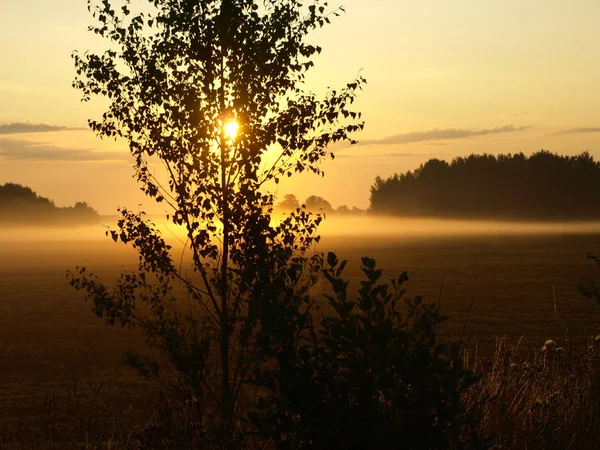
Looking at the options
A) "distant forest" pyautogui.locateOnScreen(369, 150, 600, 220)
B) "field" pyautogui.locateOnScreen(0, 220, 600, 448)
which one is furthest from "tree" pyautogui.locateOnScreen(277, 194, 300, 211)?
"distant forest" pyautogui.locateOnScreen(369, 150, 600, 220)

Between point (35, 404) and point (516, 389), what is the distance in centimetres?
969

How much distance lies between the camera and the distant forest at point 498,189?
446 ft

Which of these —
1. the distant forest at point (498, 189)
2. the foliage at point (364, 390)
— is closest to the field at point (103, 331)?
the foliage at point (364, 390)

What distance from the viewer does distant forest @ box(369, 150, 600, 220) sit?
5354 inches

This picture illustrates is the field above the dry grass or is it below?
below

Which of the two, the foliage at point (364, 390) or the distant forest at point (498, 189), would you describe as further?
the distant forest at point (498, 189)

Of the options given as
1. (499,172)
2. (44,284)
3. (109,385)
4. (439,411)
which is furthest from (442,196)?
(439,411)

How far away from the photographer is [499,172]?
147 meters

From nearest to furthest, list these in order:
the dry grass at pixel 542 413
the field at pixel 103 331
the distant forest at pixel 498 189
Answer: the dry grass at pixel 542 413 < the field at pixel 103 331 < the distant forest at pixel 498 189

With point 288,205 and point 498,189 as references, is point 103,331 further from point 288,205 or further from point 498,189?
point 498,189

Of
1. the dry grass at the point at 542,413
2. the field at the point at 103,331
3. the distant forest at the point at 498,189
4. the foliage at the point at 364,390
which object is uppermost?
the distant forest at the point at 498,189

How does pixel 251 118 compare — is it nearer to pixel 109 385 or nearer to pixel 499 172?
pixel 109 385

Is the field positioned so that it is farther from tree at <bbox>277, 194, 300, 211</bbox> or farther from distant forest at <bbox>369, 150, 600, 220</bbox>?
distant forest at <bbox>369, 150, 600, 220</bbox>

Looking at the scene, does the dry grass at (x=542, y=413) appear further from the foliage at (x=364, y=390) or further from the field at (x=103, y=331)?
the foliage at (x=364, y=390)
